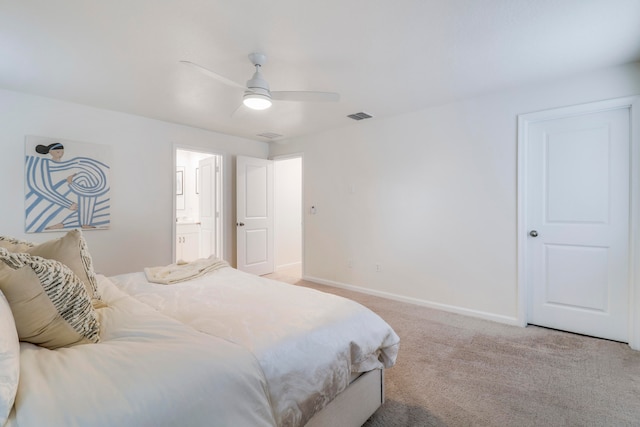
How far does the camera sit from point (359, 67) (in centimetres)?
256

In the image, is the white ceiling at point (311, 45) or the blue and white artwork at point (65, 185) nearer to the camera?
the white ceiling at point (311, 45)

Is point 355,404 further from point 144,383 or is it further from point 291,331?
point 144,383

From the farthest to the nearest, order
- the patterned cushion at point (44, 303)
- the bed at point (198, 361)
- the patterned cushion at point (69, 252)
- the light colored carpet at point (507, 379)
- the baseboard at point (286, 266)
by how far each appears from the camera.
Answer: the baseboard at point (286, 266) < the light colored carpet at point (507, 379) < the patterned cushion at point (69, 252) < the patterned cushion at point (44, 303) < the bed at point (198, 361)

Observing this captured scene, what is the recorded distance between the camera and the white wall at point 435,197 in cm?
306

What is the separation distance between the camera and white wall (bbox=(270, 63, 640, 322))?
3062 millimetres

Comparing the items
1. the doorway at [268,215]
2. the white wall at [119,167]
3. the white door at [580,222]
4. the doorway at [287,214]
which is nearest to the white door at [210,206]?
the doorway at [268,215]

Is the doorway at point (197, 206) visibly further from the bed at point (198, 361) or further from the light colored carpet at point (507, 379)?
the light colored carpet at point (507, 379)

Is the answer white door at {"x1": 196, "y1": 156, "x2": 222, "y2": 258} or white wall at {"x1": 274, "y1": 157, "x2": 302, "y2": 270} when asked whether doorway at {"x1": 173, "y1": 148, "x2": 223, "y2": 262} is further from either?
white wall at {"x1": 274, "y1": 157, "x2": 302, "y2": 270}

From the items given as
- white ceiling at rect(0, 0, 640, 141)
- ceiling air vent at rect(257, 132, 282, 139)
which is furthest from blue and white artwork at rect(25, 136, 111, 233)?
ceiling air vent at rect(257, 132, 282, 139)

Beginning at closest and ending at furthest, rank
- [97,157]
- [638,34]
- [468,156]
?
1. [638,34]
2. [468,156]
3. [97,157]

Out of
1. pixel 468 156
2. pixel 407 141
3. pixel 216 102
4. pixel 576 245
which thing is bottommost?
pixel 576 245

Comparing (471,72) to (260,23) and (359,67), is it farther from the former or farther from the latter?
(260,23)

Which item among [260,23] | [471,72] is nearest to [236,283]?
[260,23]

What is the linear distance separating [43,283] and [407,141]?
11.9 feet
